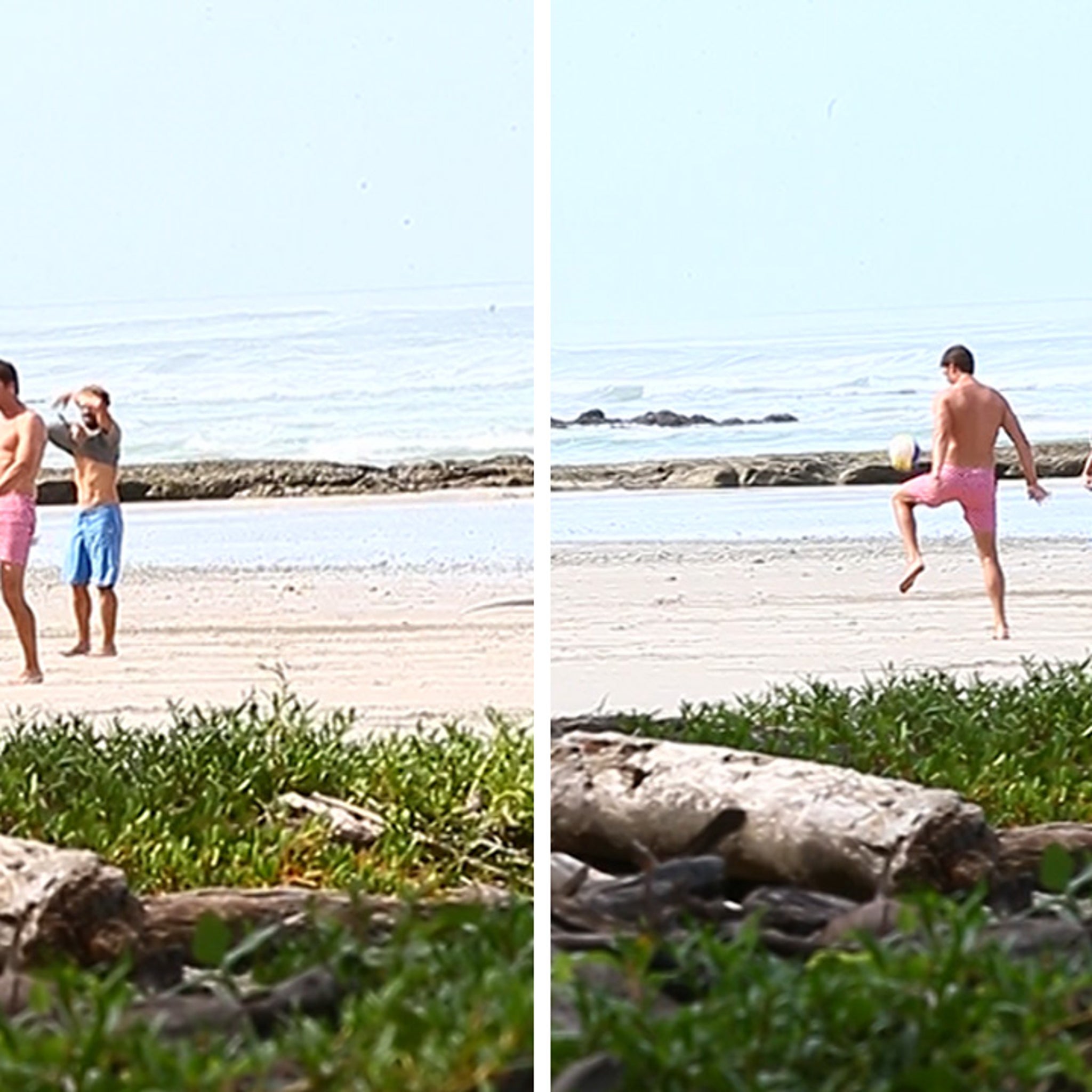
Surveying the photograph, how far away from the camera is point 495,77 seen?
272cm

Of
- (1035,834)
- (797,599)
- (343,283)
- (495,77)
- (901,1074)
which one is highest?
(495,77)

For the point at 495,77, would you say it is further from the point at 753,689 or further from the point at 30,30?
the point at 753,689

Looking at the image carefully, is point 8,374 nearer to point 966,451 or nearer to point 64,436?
point 64,436

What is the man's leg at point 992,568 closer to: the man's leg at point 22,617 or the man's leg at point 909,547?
the man's leg at point 909,547

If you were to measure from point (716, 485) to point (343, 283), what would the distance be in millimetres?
585

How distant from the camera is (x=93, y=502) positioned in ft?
8.99

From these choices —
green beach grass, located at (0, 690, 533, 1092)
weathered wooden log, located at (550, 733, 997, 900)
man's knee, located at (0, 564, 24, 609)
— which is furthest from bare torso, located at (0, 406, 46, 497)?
weathered wooden log, located at (550, 733, 997, 900)

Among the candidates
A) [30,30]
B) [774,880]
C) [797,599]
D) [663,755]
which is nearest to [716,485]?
[797,599]

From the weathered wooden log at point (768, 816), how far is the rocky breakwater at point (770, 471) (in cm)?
35

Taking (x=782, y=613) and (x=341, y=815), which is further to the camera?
(x=782, y=613)

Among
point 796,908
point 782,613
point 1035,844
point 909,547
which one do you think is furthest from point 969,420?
point 796,908

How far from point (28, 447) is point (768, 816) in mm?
1101

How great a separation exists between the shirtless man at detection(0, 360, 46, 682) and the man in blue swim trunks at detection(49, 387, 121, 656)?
4 cm

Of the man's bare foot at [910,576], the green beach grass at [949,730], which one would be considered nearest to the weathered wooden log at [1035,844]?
the green beach grass at [949,730]
